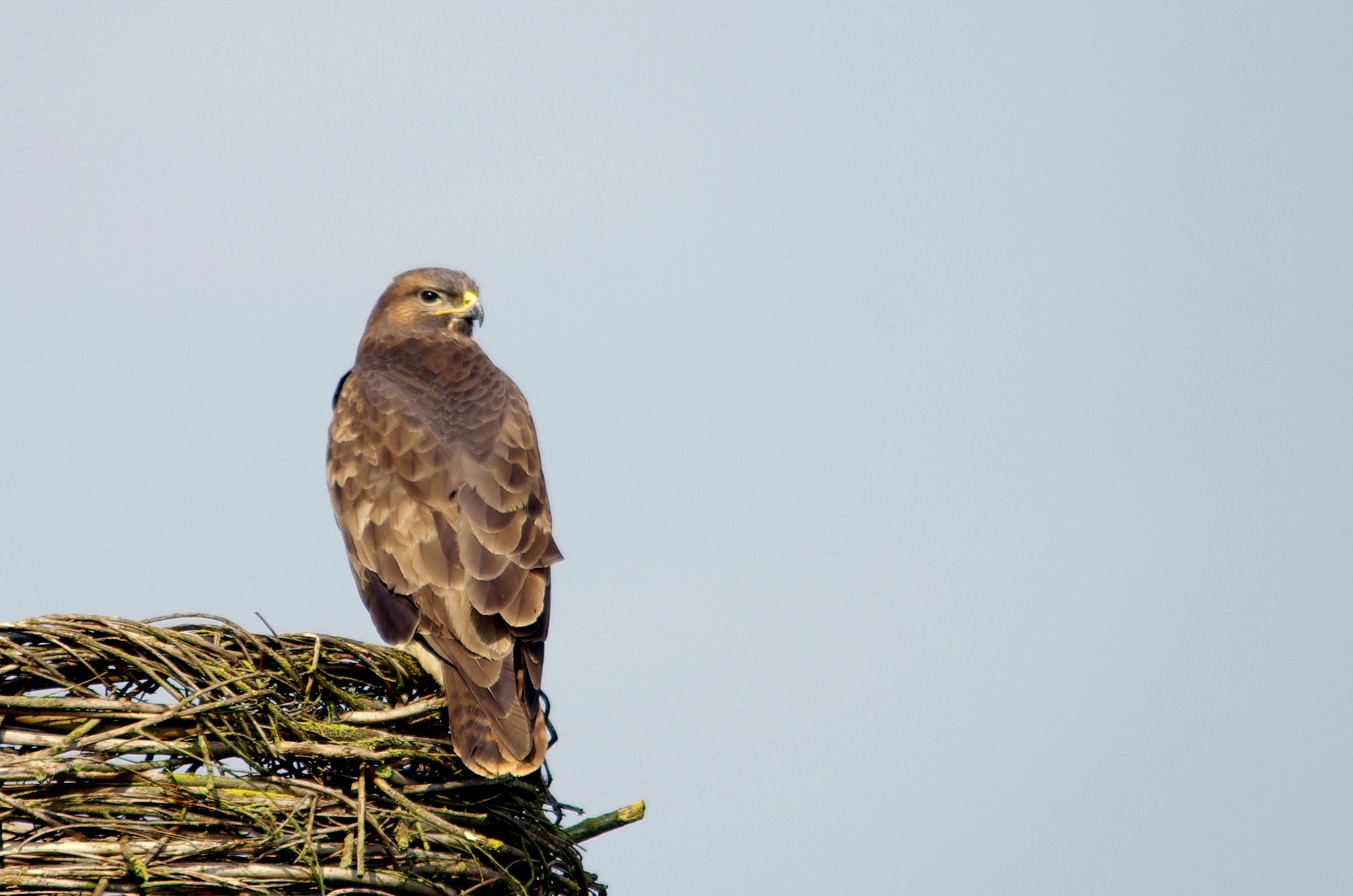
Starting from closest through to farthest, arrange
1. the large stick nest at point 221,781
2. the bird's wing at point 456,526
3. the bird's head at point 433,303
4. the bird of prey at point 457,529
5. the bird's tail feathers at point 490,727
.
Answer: the large stick nest at point 221,781
the bird's tail feathers at point 490,727
the bird of prey at point 457,529
the bird's wing at point 456,526
the bird's head at point 433,303

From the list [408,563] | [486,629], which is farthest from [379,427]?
[486,629]

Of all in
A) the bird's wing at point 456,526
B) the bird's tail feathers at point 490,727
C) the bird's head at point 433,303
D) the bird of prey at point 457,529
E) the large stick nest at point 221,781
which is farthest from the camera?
the bird's head at point 433,303

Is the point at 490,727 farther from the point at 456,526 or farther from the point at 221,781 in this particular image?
the point at 456,526

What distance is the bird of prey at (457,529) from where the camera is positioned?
5.19 meters

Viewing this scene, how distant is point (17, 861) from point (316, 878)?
29.0 inches

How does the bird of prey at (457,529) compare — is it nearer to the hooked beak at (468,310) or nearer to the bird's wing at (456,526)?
the bird's wing at (456,526)

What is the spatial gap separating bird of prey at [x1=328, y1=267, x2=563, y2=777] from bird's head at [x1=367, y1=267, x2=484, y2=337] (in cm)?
77

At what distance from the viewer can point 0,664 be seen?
13.0 ft

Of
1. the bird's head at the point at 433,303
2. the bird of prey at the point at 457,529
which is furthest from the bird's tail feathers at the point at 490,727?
the bird's head at the point at 433,303

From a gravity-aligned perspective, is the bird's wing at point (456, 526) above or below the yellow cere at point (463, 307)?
below

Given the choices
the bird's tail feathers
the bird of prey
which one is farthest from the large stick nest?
the bird of prey

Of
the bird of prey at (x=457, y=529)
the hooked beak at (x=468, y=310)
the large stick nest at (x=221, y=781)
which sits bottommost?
the large stick nest at (x=221, y=781)

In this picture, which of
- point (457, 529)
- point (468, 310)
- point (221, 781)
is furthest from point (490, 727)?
point (468, 310)

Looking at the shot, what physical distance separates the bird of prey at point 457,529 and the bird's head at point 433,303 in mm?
774
